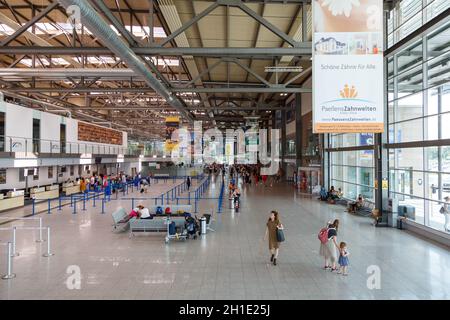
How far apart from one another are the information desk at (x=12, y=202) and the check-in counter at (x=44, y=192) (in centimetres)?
106

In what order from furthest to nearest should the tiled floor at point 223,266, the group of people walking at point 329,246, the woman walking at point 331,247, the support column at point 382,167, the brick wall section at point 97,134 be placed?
the brick wall section at point 97,134 < the support column at point 382,167 < the woman walking at point 331,247 < the group of people walking at point 329,246 < the tiled floor at point 223,266

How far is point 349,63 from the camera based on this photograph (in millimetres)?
6727

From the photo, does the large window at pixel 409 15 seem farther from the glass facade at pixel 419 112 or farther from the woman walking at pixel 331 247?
the woman walking at pixel 331 247

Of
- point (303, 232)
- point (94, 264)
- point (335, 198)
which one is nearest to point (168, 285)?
point (94, 264)

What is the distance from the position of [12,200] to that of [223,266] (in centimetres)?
1563

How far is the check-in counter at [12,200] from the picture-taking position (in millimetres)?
16531

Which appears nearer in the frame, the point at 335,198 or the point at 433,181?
the point at 433,181

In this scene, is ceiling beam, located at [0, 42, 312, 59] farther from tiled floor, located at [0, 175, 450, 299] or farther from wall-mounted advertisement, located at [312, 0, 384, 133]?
tiled floor, located at [0, 175, 450, 299]

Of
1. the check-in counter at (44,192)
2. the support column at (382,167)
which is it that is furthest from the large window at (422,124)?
the check-in counter at (44,192)

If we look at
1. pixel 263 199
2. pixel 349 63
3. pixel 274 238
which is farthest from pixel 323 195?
pixel 349 63

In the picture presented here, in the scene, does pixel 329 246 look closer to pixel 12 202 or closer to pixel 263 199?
pixel 263 199
